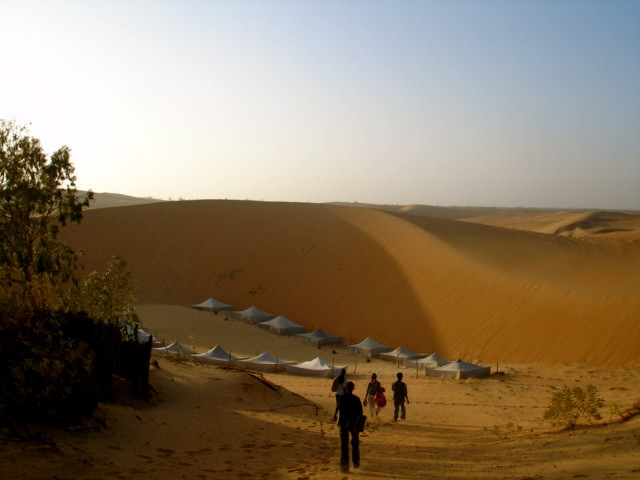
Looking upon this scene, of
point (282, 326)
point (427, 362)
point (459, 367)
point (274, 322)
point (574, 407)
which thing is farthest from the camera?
point (274, 322)

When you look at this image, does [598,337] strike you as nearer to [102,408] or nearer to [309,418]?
[309,418]

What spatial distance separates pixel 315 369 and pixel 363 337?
8186 mm

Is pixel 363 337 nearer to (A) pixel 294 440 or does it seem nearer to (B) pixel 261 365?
(B) pixel 261 365

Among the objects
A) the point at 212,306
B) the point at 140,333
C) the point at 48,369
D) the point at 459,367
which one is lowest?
the point at 212,306

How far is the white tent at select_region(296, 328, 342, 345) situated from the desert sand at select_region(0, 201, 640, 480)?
533 mm

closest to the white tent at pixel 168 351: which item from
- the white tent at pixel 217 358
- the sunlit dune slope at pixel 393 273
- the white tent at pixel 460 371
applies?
the white tent at pixel 217 358

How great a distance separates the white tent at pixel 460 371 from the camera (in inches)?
815

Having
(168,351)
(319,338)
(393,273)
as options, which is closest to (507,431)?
(168,351)

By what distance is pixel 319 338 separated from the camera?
91.4 feet

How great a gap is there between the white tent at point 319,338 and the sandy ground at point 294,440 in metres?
9.66

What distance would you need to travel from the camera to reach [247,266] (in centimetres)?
3794

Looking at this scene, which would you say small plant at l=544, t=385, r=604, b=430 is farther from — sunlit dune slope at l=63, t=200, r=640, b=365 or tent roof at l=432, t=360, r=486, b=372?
sunlit dune slope at l=63, t=200, r=640, b=365

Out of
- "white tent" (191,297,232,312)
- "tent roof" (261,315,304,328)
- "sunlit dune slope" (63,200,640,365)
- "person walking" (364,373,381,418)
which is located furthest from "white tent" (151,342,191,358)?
"sunlit dune slope" (63,200,640,365)

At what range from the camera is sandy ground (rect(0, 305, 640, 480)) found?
727cm
